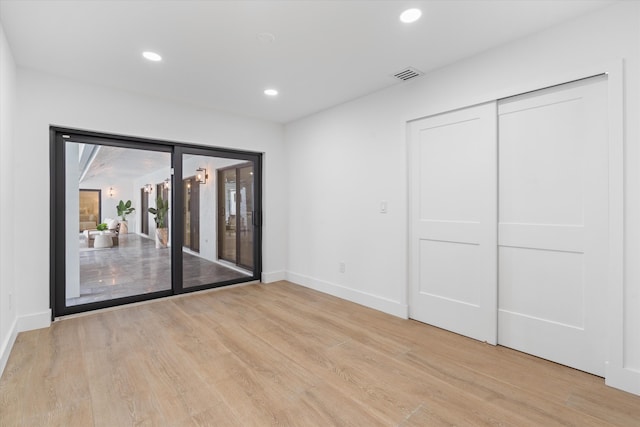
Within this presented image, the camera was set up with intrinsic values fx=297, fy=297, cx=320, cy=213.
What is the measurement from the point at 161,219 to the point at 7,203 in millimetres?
1744

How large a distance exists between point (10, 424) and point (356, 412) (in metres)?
1.97

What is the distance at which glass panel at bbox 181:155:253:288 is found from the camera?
4363 mm

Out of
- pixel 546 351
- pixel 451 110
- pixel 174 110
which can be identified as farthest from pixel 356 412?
pixel 174 110

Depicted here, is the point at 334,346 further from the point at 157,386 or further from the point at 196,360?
the point at 157,386

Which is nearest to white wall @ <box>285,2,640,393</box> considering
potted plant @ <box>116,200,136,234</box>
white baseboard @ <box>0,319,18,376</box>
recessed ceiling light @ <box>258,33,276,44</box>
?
recessed ceiling light @ <box>258,33,276,44</box>

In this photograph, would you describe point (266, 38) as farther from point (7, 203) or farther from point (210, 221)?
point (210, 221)

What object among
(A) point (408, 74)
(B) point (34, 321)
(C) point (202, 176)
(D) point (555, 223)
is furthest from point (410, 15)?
(B) point (34, 321)

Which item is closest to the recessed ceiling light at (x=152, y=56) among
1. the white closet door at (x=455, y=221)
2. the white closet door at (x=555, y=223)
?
the white closet door at (x=455, y=221)

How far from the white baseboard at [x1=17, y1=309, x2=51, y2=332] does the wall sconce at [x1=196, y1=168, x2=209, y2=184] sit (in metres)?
2.31

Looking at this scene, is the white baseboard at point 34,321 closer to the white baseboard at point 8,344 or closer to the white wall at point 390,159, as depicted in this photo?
the white baseboard at point 8,344

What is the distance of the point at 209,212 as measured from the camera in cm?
471

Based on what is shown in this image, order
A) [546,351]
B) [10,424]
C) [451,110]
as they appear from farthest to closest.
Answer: [451,110] → [546,351] → [10,424]

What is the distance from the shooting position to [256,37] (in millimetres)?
2479

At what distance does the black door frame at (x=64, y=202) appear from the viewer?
126 inches
